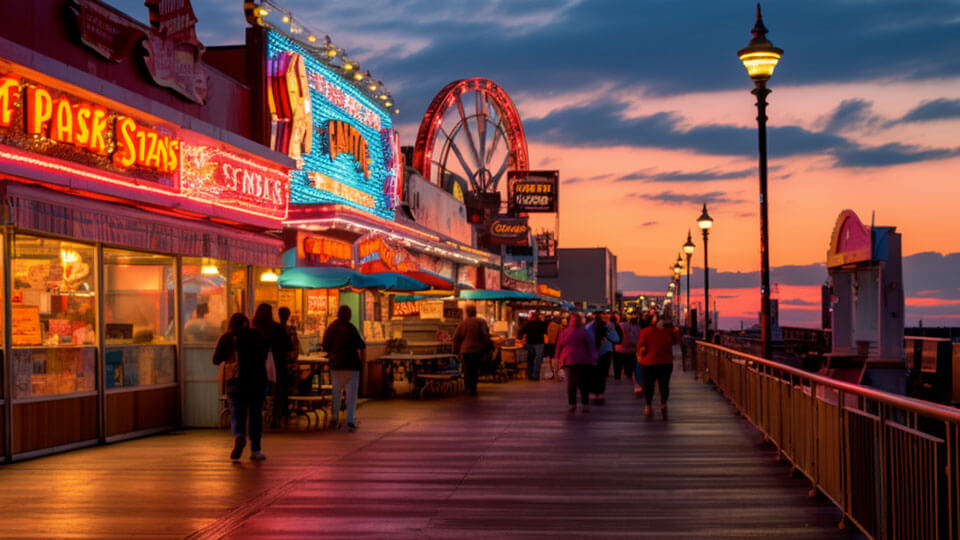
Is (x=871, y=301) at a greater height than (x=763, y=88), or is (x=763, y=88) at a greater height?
(x=763, y=88)

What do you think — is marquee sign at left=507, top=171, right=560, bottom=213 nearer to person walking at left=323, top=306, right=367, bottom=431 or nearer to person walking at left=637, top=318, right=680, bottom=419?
person walking at left=637, top=318, right=680, bottom=419

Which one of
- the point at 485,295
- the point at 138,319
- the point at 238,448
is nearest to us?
the point at 238,448

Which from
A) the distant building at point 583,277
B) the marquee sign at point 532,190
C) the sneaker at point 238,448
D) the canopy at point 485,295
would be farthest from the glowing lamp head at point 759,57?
the distant building at point 583,277

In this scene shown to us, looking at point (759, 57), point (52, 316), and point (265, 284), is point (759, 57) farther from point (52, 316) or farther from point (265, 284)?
point (52, 316)

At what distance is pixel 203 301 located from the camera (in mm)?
17672

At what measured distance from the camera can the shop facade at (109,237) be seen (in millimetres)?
12641

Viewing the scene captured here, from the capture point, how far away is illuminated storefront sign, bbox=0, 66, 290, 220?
1212 cm

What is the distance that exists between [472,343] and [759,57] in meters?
9.78

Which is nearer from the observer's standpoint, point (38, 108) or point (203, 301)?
point (38, 108)

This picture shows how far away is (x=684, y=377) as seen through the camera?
109ft

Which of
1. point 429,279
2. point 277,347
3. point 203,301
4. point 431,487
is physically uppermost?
point 429,279

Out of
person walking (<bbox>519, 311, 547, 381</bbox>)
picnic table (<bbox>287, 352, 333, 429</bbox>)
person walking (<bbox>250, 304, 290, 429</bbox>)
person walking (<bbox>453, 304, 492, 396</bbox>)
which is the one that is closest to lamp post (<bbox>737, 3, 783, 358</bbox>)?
picnic table (<bbox>287, 352, 333, 429</bbox>)

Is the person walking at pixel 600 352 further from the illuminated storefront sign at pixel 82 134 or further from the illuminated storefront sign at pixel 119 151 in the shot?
the illuminated storefront sign at pixel 82 134

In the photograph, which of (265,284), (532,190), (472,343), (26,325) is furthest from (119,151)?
(532,190)
